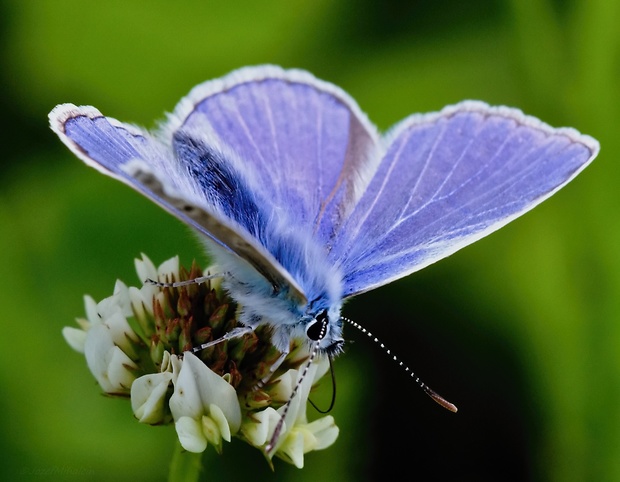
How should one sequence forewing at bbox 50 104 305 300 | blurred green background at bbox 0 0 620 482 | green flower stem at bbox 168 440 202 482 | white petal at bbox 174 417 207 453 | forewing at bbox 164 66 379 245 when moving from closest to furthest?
forewing at bbox 50 104 305 300 → white petal at bbox 174 417 207 453 → green flower stem at bbox 168 440 202 482 → forewing at bbox 164 66 379 245 → blurred green background at bbox 0 0 620 482

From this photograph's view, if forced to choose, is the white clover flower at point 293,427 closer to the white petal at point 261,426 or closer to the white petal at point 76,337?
the white petal at point 261,426

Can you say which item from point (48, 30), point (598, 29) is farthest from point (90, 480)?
point (598, 29)

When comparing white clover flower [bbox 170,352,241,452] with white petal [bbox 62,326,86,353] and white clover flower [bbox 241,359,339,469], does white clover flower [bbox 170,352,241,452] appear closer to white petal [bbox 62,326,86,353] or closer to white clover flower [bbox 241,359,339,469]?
white clover flower [bbox 241,359,339,469]

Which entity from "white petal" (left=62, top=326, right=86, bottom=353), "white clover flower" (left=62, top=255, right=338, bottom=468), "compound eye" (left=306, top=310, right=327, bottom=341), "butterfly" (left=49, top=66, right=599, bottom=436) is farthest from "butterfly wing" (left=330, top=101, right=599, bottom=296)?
"white petal" (left=62, top=326, right=86, bottom=353)

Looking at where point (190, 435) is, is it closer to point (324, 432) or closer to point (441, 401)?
point (324, 432)

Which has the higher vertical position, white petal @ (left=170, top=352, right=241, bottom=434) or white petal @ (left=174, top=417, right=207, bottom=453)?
white petal @ (left=170, top=352, right=241, bottom=434)

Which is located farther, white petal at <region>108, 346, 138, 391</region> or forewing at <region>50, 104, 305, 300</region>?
white petal at <region>108, 346, 138, 391</region>

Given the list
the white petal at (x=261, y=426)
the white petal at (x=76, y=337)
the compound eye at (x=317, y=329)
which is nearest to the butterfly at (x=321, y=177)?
the compound eye at (x=317, y=329)
